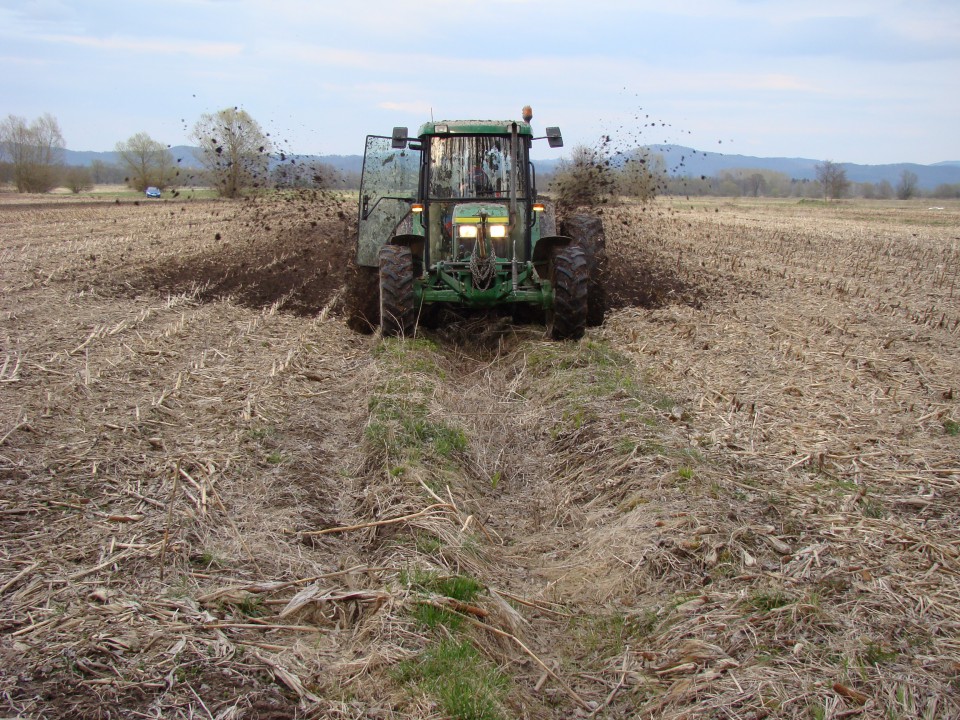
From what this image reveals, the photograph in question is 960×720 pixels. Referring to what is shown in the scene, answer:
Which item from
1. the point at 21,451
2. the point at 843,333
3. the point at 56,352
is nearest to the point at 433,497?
the point at 21,451

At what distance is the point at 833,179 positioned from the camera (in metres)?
72.2

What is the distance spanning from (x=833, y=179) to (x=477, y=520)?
74997 millimetres

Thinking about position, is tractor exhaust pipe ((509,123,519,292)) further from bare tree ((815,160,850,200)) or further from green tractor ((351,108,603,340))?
bare tree ((815,160,850,200))

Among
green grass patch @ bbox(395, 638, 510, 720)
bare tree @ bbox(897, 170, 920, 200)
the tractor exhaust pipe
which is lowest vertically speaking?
green grass patch @ bbox(395, 638, 510, 720)

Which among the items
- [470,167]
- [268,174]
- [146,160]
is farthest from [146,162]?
[470,167]

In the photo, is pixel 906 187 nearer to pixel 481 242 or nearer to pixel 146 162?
pixel 146 162

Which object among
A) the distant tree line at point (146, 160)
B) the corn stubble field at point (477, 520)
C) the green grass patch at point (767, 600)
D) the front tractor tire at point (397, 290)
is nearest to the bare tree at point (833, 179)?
the distant tree line at point (146, 160)

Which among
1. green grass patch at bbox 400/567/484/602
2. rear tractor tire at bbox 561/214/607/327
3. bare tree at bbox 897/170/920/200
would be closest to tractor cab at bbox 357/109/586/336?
rear tractor tire at bbox 561/214/607/327

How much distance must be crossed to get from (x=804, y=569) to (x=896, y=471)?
1.73 m

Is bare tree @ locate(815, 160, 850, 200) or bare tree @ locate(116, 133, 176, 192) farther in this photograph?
bare tree @ locate(815, 160, 850, 200)

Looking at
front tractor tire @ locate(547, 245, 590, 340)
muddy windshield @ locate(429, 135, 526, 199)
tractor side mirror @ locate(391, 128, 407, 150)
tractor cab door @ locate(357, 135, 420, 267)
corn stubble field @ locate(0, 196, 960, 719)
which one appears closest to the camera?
corn stubble field @ locate(0, 196, 960, 719)

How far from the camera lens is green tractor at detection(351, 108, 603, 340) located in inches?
364

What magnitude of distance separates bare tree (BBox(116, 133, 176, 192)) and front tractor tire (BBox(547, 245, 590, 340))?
175 feet

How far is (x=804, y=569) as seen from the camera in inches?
172
